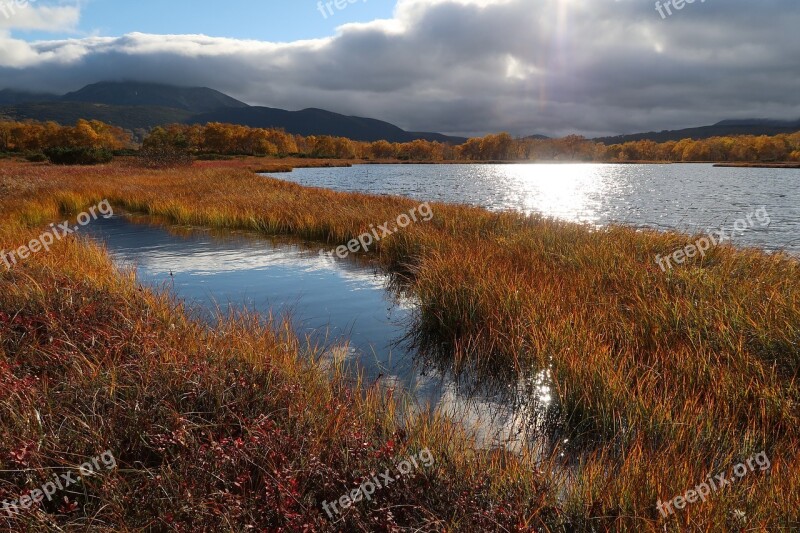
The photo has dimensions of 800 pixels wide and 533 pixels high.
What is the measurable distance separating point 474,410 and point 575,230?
30.7 ft

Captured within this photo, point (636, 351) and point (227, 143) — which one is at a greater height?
point (227, 143)

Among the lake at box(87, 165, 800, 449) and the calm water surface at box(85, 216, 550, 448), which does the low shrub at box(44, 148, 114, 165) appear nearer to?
the lake at box(87, 165, 800, 449)

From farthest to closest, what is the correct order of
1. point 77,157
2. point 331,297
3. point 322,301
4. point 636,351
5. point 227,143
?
1. point 227,143
2. point 77,157
3. point 331,297
4. point 322,301
5. point 636,351

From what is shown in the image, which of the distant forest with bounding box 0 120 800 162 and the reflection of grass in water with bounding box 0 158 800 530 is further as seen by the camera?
the distant forest with bounding box 0 120 800 162

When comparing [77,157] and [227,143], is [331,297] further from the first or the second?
[227,143]

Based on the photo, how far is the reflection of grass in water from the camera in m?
3.40

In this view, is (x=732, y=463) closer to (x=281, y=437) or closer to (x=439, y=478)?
(x=439, y=478)

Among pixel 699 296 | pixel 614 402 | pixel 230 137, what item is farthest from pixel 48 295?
pixel 230 137

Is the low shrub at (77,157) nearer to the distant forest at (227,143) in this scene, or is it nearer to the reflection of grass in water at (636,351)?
the distant forest at (227,143)

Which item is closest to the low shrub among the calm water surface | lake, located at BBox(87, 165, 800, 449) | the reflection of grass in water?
lake, located at BBox(87, 165, 800, 449)

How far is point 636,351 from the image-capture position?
6055 mm

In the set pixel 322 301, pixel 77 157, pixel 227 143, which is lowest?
pixel 322 301

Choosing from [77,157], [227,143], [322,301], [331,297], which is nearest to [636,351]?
[322,301]

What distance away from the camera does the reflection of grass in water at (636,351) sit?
11.1 feet
